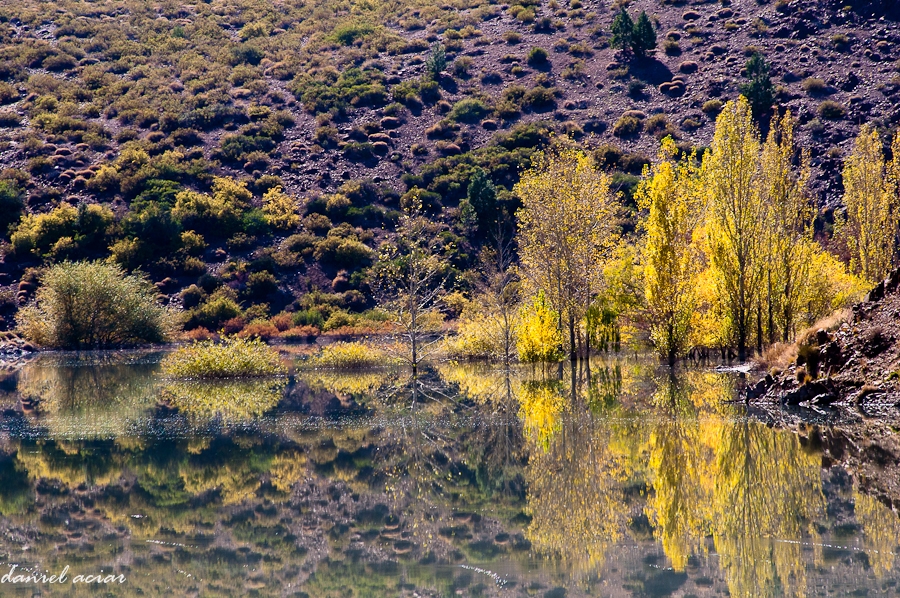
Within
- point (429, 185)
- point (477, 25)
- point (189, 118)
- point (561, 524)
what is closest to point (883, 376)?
point (561, 524)

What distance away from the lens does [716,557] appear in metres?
8.77

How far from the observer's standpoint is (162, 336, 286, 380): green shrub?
29609 millimetres

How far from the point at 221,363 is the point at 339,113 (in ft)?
149

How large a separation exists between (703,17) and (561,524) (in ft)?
252

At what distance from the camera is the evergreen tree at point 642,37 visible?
73812 mm

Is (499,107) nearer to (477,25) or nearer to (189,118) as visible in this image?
(477,25)

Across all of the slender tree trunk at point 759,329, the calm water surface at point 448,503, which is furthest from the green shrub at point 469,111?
the calm water surface at point 448,503

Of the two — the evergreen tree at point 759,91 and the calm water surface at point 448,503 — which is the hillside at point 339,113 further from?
the calm water surface at point 448,503

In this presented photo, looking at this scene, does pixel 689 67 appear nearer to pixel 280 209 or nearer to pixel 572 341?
pixel 280 209

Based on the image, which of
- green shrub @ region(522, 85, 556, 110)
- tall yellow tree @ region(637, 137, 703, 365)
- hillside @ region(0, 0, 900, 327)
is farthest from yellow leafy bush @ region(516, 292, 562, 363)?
green shrub @ region(522, 85, 556, 110)

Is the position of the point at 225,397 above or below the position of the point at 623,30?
below

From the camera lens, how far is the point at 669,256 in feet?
90.4

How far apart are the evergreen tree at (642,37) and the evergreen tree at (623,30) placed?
1.12ft

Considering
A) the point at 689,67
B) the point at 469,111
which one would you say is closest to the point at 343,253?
the point at 469,111
